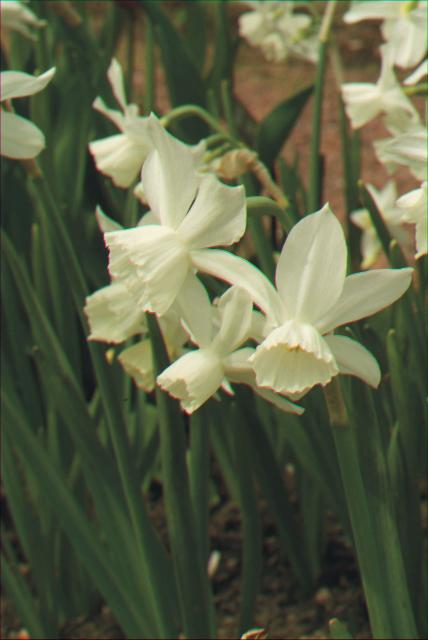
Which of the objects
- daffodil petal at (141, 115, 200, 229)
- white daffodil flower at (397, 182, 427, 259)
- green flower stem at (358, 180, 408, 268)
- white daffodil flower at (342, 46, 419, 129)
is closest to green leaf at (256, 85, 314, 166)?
white daffodil flower at (342, 46, 419, 129)

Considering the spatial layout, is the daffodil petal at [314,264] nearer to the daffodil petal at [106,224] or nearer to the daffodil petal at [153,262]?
the daffodil petal at [153,262]

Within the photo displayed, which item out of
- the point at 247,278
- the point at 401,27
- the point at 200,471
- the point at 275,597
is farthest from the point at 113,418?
the point at 401,27

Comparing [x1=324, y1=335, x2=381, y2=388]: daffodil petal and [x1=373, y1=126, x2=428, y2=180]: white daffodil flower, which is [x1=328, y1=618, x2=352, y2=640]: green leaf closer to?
[x1=324, y1=335, x2=381, y2=388]: daffodil petal

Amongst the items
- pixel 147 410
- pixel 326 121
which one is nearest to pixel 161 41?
pixel 147 410

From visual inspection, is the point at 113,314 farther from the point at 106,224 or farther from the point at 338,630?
the point at 338,630

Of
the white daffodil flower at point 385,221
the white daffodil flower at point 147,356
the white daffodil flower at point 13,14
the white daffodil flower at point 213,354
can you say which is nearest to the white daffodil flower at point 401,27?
the white daffodil flower at point 385,221

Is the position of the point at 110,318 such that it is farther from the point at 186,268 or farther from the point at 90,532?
the point at 90,532
